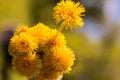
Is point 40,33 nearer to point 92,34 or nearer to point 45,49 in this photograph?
point 45,49

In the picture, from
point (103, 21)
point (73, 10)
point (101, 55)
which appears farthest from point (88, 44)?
point (73, 10)

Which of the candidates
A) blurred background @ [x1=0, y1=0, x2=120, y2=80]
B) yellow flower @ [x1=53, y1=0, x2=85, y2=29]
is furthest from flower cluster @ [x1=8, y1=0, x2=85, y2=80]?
blurred background @ [x1=0, y1=0, x2=120, y2=80]

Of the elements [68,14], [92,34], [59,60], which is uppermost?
[92,34]

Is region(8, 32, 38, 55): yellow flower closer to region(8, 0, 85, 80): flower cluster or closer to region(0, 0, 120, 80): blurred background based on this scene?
region(8, 0, 85, 80): flower cluster

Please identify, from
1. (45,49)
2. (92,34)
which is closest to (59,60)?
(45,49)

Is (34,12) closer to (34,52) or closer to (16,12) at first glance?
(16,12)

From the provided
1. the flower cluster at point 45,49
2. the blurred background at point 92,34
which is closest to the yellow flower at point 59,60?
the flower cluster at point 45,49
